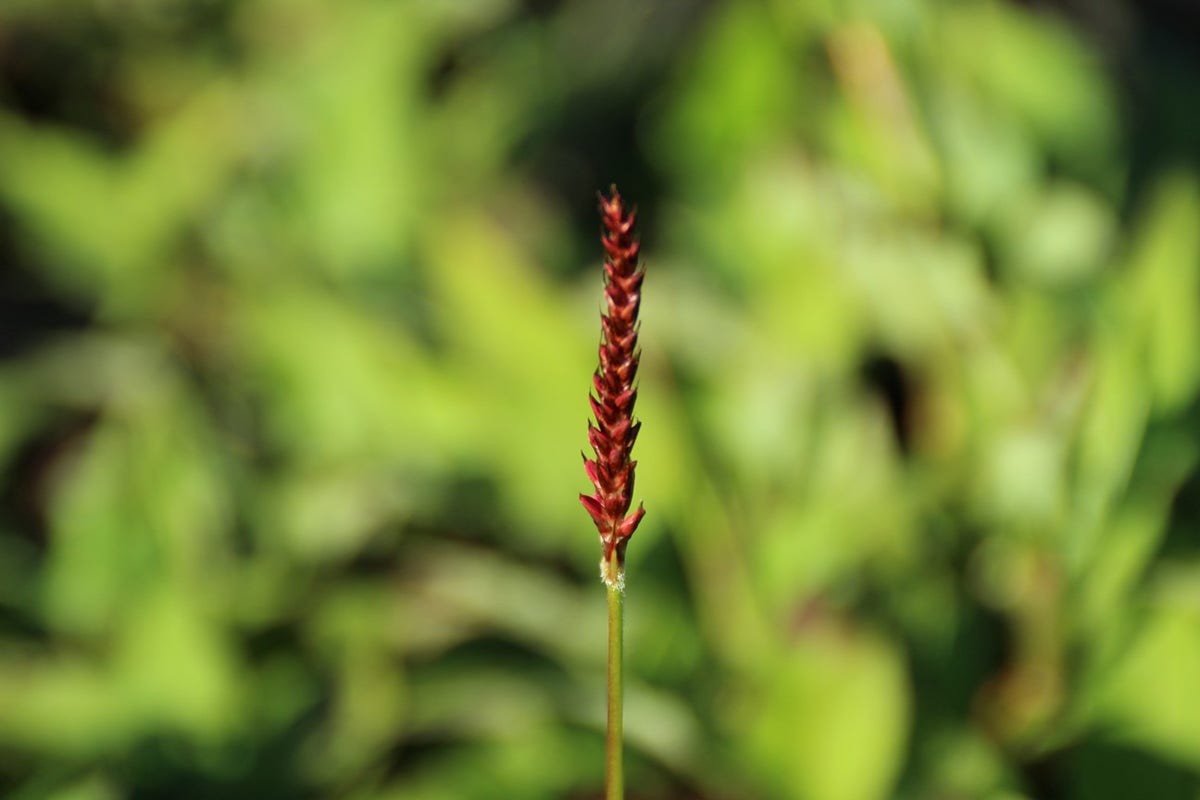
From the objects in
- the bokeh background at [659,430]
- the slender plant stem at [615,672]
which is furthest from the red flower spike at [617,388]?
the bokeh background at [659,430]

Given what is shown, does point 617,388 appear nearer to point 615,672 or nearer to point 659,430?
point 615,672

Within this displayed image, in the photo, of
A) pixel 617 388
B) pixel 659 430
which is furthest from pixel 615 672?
pixel 659 430

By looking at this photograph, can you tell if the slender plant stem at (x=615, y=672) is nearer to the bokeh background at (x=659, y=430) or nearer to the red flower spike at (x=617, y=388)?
the red flower spike at (x=617, y=388)

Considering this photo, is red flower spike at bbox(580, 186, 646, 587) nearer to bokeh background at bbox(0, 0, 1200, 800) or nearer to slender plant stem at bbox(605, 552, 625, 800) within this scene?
slender plant stem at bbox(605, 552, 625, 800)

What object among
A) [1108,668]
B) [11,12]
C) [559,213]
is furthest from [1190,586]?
[11,12]

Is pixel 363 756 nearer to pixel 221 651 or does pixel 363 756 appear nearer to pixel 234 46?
pixel 221 651

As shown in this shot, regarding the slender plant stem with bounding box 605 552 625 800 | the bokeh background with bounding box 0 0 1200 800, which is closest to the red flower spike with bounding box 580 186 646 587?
the slender plant stem with bounding box 605 552 625 800
